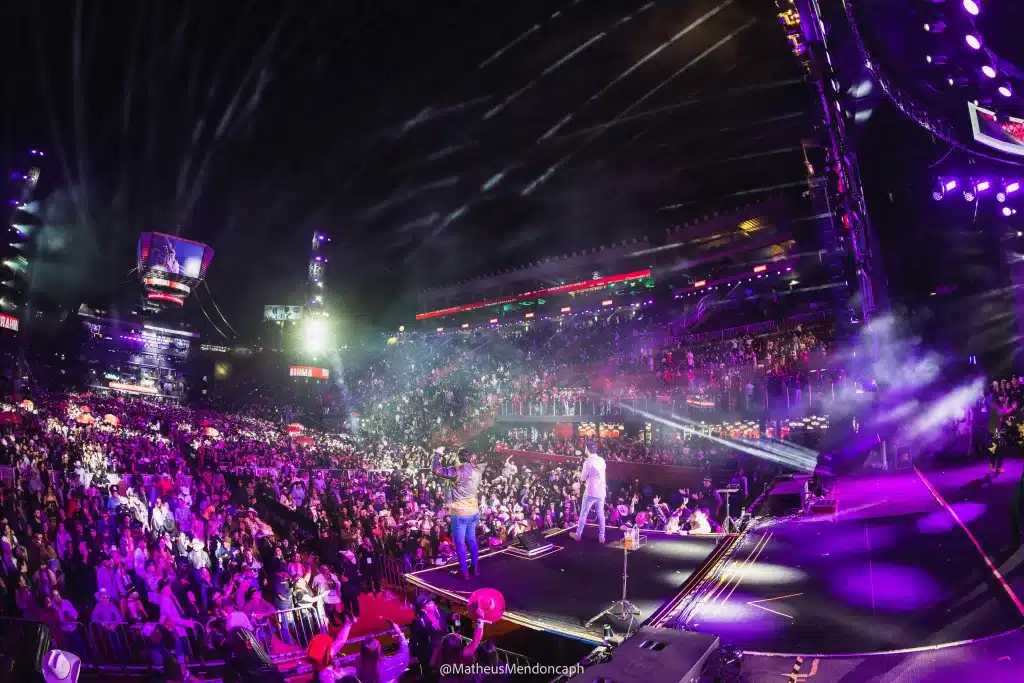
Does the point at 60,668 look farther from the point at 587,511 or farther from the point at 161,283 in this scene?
the point at 161,283

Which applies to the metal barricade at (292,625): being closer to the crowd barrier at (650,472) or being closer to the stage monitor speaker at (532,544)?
the stage monitor speaker at (532,544)

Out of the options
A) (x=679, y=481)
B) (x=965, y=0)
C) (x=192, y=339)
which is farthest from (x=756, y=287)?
(x=192, y=339)

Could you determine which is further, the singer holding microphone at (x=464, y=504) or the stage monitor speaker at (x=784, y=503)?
the stage monitor speaker at (x=784, y=503)

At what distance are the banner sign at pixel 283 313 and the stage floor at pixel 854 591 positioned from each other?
3491 centimetres

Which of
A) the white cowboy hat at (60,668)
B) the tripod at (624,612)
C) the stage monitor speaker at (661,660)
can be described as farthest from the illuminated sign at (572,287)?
the white cowboy hat at (60,668)

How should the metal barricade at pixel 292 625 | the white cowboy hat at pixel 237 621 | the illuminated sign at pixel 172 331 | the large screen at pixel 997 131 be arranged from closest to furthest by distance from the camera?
the white cowboy hat at pixel 237 621 < the metal barricade at pixel 292 625 < the large screen at pixel 997 131 < the illuminated sign at pixel 172 331

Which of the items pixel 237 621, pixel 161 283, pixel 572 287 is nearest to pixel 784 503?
pixel 237 621

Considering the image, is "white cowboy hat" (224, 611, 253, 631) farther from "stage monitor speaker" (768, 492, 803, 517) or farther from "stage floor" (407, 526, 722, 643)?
"stage monitor speaker" (768, 492, 803, 517)

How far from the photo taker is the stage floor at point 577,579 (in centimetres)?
486

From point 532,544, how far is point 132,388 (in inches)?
391

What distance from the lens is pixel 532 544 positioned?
6.86 meters

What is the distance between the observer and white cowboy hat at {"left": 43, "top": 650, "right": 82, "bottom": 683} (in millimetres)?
3929

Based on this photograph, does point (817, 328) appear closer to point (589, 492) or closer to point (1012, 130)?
point (1012, 130)

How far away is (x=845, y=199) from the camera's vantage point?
8734 millimetres
